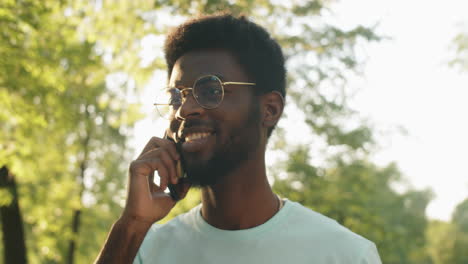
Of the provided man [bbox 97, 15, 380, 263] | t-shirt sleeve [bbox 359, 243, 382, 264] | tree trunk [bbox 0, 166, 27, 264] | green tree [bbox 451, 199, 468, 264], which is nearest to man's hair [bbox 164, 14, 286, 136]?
man [bbox 97, 15, 380, 263]

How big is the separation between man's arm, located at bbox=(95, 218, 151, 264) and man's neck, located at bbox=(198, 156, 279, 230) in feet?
1.91

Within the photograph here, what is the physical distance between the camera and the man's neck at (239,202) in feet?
10.0

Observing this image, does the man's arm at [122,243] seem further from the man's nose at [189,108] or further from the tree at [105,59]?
the tree at [105,59]

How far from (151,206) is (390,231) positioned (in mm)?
10701

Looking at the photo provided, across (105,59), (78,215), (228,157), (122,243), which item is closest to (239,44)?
(228,157)

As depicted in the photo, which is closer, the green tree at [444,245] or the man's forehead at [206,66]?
the man's forehead at [206,66]

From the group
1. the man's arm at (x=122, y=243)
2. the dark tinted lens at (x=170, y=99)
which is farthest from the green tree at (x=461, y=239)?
the man's arm at (x=122, y=243)

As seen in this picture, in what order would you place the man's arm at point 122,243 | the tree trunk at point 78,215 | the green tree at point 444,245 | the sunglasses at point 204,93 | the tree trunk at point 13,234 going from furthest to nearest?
the green tree at point 444,245 → the tree trunk at point 78,215 → the tree trunk at point 13,234 → the sunglasses at point 204,93 → the man's arm at point 122,243

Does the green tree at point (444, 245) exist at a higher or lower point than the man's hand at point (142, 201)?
lower

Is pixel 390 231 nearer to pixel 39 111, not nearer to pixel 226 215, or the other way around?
pixel 39 111

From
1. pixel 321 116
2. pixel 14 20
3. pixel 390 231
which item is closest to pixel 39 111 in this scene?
pixel 14 20

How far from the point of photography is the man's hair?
3.32 meters

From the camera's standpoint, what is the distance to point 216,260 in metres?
2.87

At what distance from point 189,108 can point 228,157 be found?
0.37 m
